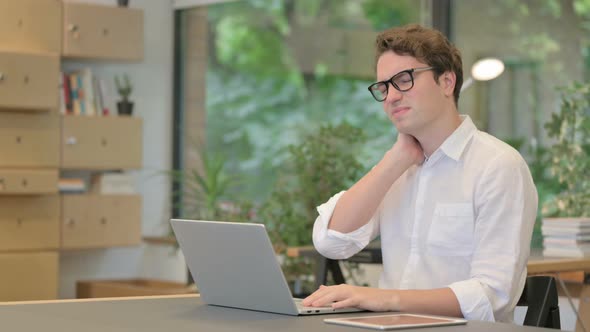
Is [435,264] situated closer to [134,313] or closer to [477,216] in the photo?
[477,216]

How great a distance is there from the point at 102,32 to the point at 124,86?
51 centimetres

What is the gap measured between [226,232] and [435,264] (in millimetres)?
592

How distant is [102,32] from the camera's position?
598 centimetres

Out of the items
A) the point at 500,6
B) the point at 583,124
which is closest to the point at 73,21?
the point at 500,6

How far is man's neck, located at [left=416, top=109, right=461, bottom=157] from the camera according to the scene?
2.36m

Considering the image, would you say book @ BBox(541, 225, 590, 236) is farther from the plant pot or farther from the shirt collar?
the plant pot

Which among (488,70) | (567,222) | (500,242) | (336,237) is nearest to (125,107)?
(488,70)

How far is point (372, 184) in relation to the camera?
2.39 meters

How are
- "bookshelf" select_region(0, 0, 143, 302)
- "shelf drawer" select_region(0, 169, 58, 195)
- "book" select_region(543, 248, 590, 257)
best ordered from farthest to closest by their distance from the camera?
"bookshelf" select_region(0, 0, 143, 302) → "shelf drawer" select_region(0, 169, 58, 195) → "book" select_region(543, 248, 590, 257)

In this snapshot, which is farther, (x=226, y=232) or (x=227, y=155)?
(x=227, y=155)

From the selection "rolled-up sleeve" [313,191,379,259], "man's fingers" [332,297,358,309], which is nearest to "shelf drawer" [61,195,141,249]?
"rolled-up sleeve" [313,191,379,259]

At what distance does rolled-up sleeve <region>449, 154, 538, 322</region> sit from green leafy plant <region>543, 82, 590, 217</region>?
6.95 ft

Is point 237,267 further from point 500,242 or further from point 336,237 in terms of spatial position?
point 500,242

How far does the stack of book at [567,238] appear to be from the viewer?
379 centimetres
